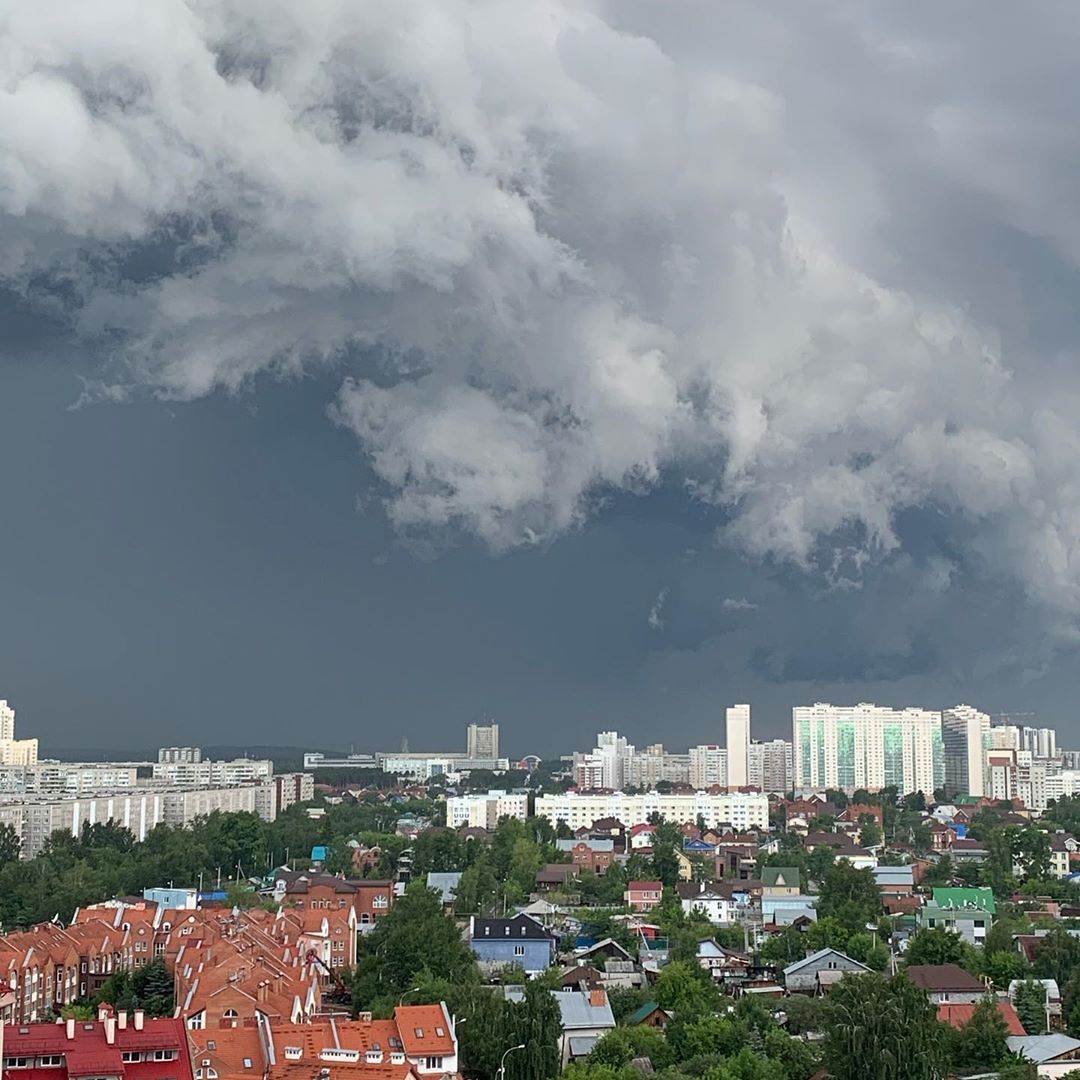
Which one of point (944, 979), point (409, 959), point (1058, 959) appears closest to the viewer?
point (944, 979)

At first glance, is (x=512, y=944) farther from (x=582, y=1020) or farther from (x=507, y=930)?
(x=582, y=1020)

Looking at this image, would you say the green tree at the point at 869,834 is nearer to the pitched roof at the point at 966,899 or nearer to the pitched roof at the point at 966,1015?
the pitched roof at the point at 966,899

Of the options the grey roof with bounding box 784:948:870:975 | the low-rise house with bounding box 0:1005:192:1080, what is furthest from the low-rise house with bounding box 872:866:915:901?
the low-rise house with bounding box 0:1005:192:1080

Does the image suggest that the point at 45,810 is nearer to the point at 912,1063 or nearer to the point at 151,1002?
the point at 151,1002

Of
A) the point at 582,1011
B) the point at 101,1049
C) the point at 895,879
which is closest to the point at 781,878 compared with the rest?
the point at 895,879

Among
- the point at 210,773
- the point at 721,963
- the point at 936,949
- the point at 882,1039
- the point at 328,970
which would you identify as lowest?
the point at 721,963

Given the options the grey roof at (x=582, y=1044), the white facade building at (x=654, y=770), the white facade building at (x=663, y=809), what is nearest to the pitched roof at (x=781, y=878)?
the grey roof at (x=582, y=1044)
